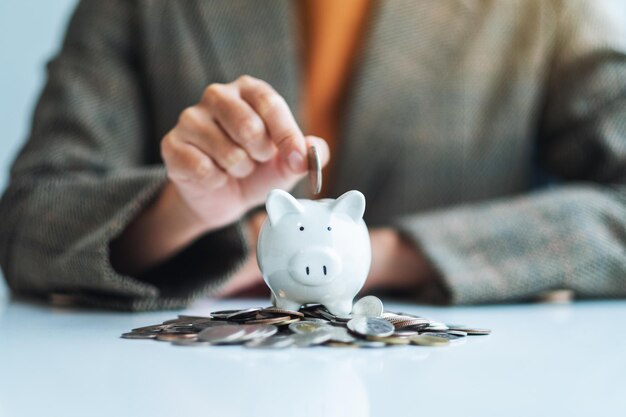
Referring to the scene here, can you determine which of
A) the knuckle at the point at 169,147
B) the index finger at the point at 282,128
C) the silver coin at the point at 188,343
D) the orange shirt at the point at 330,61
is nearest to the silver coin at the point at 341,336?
the silver coin at the point at 188,343

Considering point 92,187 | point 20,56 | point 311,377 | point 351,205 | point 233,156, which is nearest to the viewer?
point 311,377

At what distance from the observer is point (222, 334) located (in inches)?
27.7

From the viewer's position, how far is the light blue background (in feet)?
7.80

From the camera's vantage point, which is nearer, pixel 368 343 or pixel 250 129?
pixel 368 343

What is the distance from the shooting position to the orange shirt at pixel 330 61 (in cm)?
152

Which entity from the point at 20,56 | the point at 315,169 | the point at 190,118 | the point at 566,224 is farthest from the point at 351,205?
the point at 20,56

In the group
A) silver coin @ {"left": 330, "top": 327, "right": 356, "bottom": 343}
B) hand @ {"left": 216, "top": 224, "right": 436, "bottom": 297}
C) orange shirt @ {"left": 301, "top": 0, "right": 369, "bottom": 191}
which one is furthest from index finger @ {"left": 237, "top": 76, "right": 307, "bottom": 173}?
orange shirt @ {"left": 301, "top": 0, "right": 369, "bottom": 191}

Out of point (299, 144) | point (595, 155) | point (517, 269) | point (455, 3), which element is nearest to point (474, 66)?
point (455, 3)

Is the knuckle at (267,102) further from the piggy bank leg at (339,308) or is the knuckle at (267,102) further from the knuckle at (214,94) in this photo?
the piggy bank leg at (339,308)

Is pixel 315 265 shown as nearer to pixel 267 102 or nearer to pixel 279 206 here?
pixel 279 206

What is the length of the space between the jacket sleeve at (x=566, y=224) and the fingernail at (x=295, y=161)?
39 cm

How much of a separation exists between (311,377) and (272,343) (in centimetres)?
10

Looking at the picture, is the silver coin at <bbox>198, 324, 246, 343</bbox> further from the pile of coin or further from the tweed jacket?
the tweed jacket

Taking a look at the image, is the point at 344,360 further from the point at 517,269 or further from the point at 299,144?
the point at 517,269
